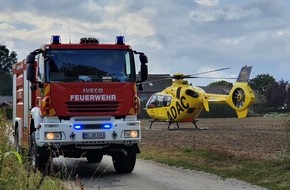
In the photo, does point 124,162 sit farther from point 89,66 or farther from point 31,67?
point 31,67

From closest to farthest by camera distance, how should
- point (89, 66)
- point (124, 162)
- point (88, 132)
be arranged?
point (88, 132) → point (89, 66) → point (124, 162)

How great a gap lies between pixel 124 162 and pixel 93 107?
2023mm

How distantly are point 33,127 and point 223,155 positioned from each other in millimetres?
5776

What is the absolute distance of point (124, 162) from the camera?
13.9 metres

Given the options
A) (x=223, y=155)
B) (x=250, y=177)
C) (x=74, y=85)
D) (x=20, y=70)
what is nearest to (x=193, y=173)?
(x=250, y=177)

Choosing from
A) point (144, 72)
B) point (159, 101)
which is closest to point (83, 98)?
point (144, 72)

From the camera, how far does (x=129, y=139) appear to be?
496 inches

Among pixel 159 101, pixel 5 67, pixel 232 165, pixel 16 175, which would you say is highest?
pixel 5 67

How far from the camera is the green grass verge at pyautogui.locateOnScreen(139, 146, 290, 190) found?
12.1 meters

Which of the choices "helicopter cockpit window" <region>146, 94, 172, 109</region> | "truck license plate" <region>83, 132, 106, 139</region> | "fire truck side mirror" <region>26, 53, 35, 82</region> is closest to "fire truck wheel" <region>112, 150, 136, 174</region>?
"truck license plate" <region>83, 132, 106, 139</region>

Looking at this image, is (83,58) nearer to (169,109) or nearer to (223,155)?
(223,155)

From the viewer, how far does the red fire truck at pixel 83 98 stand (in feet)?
40.5

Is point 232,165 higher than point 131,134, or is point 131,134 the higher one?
point 131,134

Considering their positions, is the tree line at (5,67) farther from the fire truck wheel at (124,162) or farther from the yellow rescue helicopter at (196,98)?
the fire truck wheel at (124,162)
